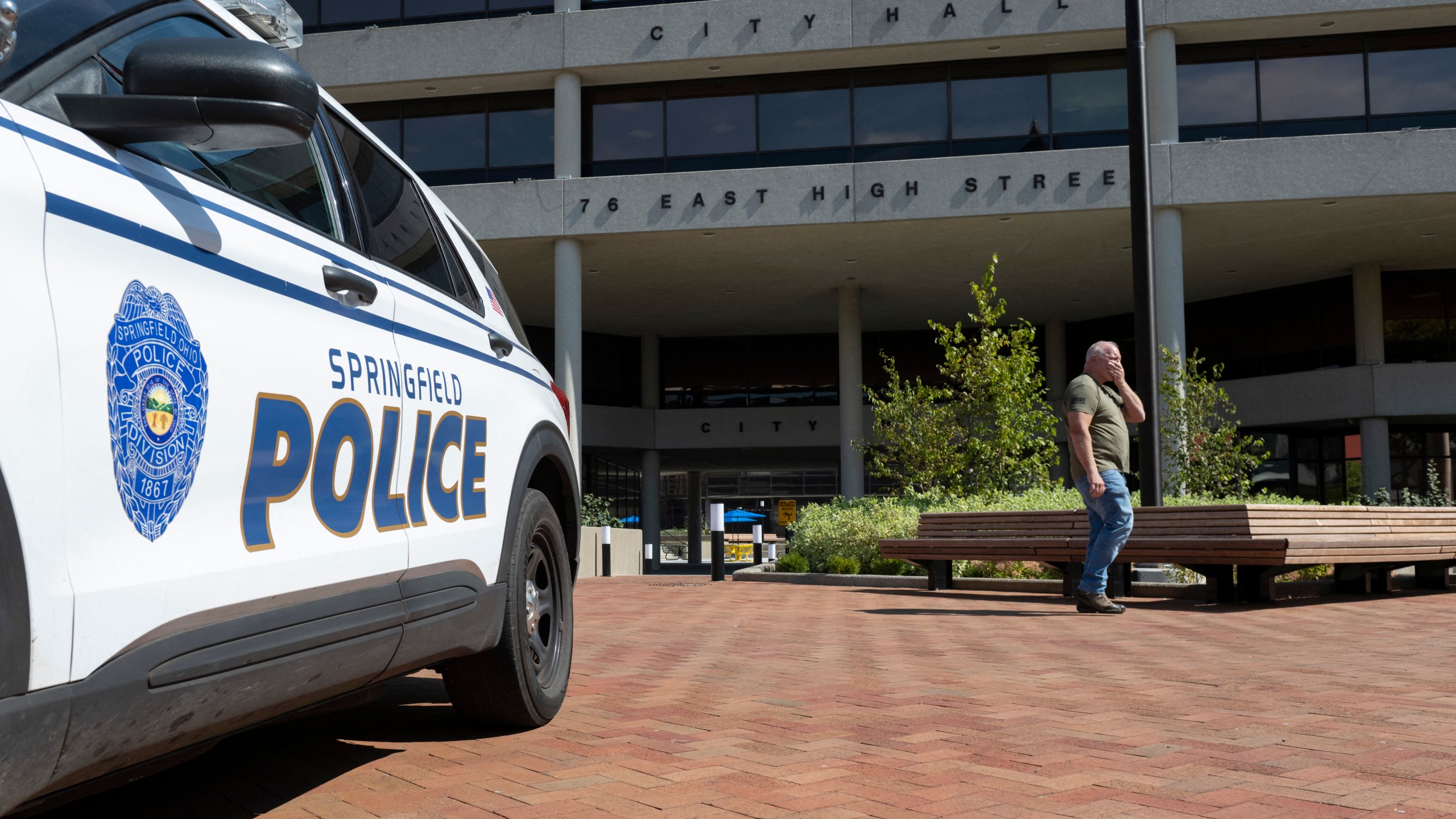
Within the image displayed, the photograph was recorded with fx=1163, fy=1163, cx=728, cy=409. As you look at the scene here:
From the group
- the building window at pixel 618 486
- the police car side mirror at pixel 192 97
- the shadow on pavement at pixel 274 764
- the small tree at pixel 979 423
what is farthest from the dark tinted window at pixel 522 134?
the police car side mirror at pixel 192 97

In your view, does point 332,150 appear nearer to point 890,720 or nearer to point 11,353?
point 11,353

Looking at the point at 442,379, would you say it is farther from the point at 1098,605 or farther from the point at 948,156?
the point at 948,156

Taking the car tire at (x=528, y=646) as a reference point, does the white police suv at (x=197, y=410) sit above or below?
above

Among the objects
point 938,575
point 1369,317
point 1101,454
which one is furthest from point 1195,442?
point 1369,317

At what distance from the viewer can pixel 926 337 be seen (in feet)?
113

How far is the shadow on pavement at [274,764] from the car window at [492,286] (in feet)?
5.00

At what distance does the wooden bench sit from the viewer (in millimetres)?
9078

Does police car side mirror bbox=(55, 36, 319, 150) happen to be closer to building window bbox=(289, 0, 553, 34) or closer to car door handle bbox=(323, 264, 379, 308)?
car door handle bbox=(323, 264, 379, 308)

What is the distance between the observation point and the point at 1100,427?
855 cm

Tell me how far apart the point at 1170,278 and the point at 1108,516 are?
14.4m

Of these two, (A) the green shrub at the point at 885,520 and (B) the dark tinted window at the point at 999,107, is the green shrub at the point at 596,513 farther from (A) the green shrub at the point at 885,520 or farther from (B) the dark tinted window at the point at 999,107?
(B) the dark tinted window at the point at 999,107

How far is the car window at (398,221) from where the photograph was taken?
3439 mm

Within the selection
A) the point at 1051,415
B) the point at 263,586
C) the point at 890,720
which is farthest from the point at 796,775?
the point at 1051,415

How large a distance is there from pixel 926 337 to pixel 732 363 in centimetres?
579
